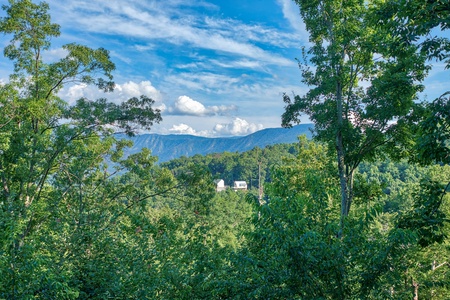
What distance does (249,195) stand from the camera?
5.26 m

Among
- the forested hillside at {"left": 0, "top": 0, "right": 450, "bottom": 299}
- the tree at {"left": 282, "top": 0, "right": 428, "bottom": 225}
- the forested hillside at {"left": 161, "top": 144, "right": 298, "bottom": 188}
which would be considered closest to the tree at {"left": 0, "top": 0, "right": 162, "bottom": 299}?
the forested hillside at {"left": 0, "top": 0, "right": 450, "bottom": 299}

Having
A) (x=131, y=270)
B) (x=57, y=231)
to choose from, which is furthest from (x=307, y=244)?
(x=57, y=231)

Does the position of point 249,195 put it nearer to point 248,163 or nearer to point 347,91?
point 347,91

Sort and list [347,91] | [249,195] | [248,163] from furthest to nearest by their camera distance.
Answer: [248,163]
[347,91]
[249,195]

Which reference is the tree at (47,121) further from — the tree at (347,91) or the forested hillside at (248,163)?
the forested hillside at (248,163)

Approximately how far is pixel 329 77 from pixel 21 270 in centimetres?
997

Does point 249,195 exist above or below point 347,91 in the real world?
below

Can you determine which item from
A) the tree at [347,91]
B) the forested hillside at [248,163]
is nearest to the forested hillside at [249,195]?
the tree at [347,91]

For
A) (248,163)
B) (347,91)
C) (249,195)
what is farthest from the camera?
(248,163)

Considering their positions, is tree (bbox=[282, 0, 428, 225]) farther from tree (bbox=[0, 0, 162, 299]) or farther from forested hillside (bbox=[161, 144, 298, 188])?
forested hillside (bbox=[161, 144, 298, 188])

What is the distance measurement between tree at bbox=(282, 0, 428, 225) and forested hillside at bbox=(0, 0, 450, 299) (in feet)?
0.17

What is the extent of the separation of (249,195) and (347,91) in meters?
8.24

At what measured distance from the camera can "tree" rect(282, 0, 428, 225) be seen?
10.1 m

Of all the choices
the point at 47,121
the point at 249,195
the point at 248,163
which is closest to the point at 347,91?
the point at 249,195
